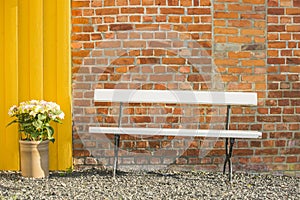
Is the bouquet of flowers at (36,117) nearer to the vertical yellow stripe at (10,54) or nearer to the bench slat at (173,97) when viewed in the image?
the vertical yellow stripe at (10,54)

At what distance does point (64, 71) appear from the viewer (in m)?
5.05

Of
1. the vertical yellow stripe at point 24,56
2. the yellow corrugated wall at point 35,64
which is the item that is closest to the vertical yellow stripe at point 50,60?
the yellow corrugated wall at point 35,64

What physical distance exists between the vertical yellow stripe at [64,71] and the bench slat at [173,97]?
344 millimetres

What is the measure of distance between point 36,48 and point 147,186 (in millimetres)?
1719

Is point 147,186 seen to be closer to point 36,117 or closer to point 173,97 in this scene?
point 173,97

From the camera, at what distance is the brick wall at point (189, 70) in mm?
5027

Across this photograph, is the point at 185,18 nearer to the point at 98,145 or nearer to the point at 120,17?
the point at 120,17

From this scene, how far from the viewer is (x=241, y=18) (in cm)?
504

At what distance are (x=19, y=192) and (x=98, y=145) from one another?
106cm

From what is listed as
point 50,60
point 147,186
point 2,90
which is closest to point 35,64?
point 50,60

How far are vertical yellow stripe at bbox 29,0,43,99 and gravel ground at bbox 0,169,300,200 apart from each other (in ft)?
2.72

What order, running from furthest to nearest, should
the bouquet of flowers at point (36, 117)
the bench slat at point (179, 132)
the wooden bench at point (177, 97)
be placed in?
1. the wooden bench at point (177, 97)
2. the bouquet of flowers at point (36, 117)
3. the bench slat at point (179, 132)

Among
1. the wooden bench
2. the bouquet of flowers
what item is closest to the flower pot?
the bouquet of flowers

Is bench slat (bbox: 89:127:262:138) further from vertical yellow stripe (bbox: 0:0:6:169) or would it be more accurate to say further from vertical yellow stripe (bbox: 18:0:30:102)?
vertical yellow stripe (bbox: 0:0:6:169)
